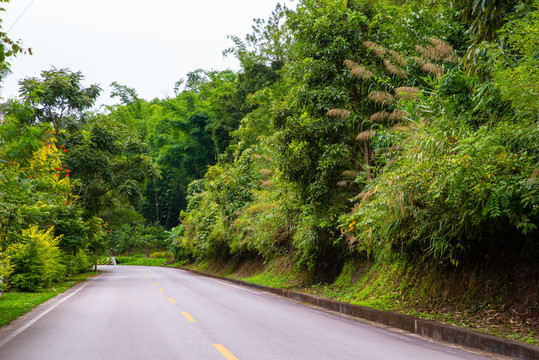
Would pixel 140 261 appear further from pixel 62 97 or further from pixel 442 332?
pixel 442 332

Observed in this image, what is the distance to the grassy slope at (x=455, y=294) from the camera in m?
6.86

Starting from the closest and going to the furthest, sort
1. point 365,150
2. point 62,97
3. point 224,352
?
point 224,352 → point 365,150 → point 62,97

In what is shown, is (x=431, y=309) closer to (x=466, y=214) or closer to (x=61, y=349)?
(x=466, y=214)

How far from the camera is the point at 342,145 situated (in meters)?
12.7

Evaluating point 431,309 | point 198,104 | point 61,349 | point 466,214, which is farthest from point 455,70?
point 198,104

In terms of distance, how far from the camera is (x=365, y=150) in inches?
514

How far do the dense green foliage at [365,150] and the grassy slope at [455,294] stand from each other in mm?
412

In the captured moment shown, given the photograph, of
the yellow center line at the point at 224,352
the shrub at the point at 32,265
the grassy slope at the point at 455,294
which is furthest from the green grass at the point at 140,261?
the yellow center line at the point at 224,352

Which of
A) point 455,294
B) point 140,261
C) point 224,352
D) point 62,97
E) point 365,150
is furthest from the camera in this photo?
point 140,261

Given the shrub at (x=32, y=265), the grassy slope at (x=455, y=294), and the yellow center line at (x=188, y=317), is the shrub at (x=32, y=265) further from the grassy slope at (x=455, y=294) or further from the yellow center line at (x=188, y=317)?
the grassy slope at (x=455, y=294)

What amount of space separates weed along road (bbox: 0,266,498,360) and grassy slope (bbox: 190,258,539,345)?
101 cm

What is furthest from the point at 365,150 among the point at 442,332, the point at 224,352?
the point at 224,352

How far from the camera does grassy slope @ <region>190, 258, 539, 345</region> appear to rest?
22.5 feet

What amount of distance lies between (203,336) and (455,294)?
16.2 ft
